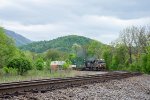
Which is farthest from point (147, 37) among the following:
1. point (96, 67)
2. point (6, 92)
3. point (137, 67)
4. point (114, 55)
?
point (6, 92)

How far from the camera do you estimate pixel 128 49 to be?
7050 centimetres

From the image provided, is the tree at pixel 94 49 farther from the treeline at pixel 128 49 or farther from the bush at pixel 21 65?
the bush at pixel 21 65

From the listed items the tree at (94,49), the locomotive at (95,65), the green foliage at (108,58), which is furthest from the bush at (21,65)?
the tree at (94,49)

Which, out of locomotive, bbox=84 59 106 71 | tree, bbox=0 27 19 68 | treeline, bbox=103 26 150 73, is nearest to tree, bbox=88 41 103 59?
treeline, bbox=103 26 150 73

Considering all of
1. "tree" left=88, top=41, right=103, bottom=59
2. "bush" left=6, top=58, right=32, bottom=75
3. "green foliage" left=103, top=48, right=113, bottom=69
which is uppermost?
"tree" left=88, top=41, right=103, bottom=59

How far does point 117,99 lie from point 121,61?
5074cm

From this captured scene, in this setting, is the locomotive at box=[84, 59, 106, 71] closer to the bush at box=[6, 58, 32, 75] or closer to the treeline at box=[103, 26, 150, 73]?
the treeline at box=[103, 26, 150, 73]

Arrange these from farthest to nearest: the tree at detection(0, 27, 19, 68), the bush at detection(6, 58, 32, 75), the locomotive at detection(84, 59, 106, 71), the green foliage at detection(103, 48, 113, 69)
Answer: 1. the green foliage at detection(103, 48, 113, 69)
2. the locomotive at detection(84, 59, 106, 71)
3. the tree at detection(0, 27, 19, 68)
4. the bush at detection(6, 58, 32, 75)

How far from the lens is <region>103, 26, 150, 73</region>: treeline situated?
6392cm

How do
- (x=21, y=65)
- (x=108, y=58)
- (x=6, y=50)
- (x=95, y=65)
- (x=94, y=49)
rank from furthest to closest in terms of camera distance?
(x=94, y=49), (x=108, y=58), (x=95, y=65), (x=6, y=50), (x=21, y=65)

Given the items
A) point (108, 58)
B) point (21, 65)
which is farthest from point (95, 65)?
point (21, 65)

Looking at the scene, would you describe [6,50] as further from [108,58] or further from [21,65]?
[108,58]

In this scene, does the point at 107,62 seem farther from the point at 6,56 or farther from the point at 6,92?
the point at 6,92

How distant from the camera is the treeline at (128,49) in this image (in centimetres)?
6392
